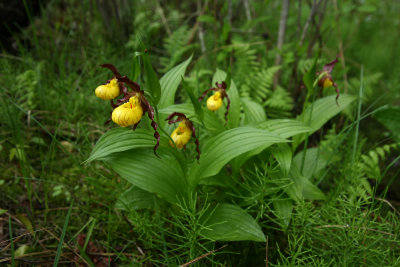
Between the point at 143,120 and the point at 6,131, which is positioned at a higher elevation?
the point at 143,120

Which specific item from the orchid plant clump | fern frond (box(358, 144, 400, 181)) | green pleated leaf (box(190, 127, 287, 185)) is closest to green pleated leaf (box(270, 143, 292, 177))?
the orchid plant clump

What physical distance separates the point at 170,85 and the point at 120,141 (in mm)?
417

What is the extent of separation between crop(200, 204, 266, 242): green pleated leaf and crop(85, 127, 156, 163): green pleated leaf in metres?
0.41

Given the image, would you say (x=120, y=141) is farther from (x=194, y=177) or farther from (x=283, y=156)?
(x=283, y=156)

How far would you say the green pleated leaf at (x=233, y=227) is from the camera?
118 cm

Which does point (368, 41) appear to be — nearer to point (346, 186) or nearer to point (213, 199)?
point (346, 186)

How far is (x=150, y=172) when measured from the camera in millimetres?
1284

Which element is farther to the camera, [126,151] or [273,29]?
[273,29]

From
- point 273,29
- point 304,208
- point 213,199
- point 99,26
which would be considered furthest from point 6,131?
point 273,29

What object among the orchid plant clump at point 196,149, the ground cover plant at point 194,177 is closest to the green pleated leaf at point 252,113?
the ground cover plant at point 194,177

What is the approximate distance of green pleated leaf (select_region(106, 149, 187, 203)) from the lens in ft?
4.10

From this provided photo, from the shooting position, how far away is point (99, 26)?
3.07 m

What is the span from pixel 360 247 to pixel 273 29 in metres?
2.85

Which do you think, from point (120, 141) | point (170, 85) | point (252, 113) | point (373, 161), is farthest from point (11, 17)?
point (373, 161)
